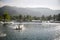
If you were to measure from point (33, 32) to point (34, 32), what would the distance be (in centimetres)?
1

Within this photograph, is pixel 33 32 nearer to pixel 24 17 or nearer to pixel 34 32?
pixel 34 32

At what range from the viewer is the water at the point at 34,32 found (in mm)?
1642

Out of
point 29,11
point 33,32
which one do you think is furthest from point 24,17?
point 33,32

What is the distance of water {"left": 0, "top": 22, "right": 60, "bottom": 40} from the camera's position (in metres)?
1.64

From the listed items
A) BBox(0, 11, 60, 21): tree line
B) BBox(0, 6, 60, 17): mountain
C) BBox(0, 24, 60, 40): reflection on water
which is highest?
BBox(0, 6, 60, 17): mountain

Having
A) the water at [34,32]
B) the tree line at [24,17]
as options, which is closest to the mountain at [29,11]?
the tree line at [24,17]

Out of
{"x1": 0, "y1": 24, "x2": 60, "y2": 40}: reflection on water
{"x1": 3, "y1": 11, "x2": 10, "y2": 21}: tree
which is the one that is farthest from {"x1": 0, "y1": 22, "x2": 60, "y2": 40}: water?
{"x1": 3, "y1": 11, "x2": 10, "y2": 21}: tree

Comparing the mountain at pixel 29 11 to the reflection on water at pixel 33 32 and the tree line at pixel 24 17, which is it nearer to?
the tree line at pixel 24 17

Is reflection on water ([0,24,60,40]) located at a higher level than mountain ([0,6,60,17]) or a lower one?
lower

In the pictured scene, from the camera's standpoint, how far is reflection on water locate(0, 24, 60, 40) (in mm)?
1641

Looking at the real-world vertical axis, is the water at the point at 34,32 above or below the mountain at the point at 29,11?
below

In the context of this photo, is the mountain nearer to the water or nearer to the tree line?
the tree line

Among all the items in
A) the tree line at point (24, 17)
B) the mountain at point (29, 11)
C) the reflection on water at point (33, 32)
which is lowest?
the reflection on water at point (33, 32)

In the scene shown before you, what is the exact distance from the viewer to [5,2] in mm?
1679
